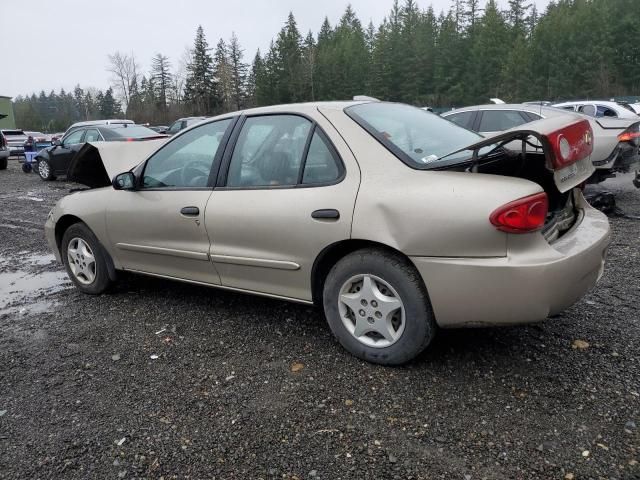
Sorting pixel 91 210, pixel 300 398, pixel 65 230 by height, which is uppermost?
pixel 91 210

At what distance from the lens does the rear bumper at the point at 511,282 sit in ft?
8.59

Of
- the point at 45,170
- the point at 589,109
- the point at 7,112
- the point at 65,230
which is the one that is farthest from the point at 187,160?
the point at 7,112

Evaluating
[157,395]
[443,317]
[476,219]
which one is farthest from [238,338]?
[476,219]

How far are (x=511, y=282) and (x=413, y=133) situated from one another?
127cm

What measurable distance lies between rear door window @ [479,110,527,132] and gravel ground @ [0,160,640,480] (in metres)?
4.91

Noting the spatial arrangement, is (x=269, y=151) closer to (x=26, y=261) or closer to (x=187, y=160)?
(x=187, y=160)

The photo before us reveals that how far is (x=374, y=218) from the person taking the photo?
2938 mm

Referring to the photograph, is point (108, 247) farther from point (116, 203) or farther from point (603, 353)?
point (603, 353)

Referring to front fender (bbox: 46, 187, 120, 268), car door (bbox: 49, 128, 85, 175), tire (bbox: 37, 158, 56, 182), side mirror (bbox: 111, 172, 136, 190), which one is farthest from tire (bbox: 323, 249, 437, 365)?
tire (bbox: 37, 158, 56, 182)

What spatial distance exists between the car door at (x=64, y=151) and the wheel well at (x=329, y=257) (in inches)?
526

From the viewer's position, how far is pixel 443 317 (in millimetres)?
2848

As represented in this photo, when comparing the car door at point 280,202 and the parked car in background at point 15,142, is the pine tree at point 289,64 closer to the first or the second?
the parked car in background at point 15,142

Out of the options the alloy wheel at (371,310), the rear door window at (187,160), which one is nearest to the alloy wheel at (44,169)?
the rear door window at (187,160)

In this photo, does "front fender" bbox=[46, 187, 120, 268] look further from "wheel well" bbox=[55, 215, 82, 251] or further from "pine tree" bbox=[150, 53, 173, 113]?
"pine tree" bbox=[150, 53, 173, 113]
